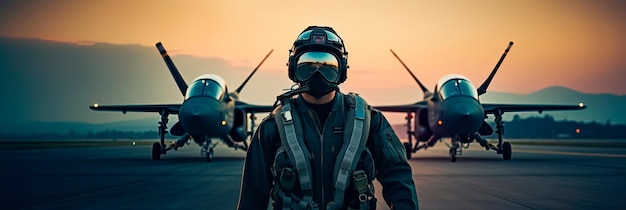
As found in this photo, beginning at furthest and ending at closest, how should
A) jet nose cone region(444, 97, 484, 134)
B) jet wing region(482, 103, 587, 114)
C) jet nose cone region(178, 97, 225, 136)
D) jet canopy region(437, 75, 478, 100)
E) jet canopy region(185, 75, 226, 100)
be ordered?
1. jet wing region(482, 103, 587, 114)
2. jet canopy region(185, 75, 226, 100)
3. jet canopy region(437, 75, 478, 100)
4. jet nose cone region(178, 97, 225, 136)
5. jet nose cone region(444, 97, 484, 134)

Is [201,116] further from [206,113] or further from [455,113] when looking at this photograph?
[455,113]

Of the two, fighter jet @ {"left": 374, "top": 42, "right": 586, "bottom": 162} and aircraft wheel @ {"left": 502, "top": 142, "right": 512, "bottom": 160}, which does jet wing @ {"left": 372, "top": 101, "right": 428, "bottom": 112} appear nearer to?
fighter jet @ {"left": 374, "top": 42, "right": 586, "bottom": 162}

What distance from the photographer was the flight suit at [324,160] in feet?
12.2

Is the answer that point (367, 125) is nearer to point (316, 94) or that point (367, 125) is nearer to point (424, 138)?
point (316, 94)

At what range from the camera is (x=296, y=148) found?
11.8 ft

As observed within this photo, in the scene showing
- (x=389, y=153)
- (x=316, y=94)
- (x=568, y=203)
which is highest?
(x=316, y=94)

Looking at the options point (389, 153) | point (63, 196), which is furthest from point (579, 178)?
point (389, 153)

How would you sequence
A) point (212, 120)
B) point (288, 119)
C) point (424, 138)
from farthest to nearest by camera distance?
point (424, 138)
point (212, 120)
point (288, 119)

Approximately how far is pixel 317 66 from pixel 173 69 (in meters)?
25.9

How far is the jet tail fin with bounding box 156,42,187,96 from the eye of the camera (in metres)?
28.5

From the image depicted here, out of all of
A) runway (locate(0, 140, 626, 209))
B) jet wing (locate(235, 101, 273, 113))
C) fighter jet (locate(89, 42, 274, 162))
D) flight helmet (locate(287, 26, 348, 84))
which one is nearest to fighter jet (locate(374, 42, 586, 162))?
runway (locate(0, 140, 626, 209))

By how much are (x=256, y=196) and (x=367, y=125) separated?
2.63ft

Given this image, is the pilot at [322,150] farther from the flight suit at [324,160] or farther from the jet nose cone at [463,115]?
the jet nose cone at [463,115]

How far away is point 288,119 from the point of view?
370 centimetres
